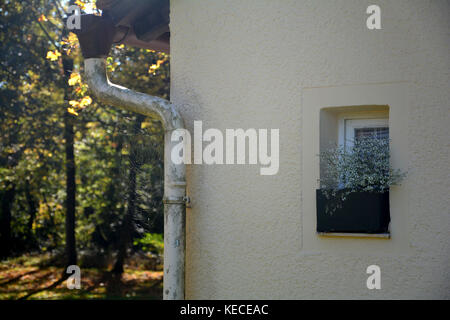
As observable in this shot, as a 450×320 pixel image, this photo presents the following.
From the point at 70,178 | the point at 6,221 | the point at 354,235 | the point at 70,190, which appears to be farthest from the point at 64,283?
the point at 354,235

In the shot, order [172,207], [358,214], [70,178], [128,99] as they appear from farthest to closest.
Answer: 1. [70,178]
2. [128,99]
3. [172,207]
4. [358,214]

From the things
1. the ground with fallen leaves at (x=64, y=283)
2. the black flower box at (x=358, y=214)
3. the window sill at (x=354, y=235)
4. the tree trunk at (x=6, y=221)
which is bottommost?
the ground with fallen leaves at (x=64, y=283)

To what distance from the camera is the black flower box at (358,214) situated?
3623mm

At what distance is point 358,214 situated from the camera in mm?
3662

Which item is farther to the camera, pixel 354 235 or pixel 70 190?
pixel 70 190

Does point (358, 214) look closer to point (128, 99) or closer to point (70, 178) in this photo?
point (128, 99)

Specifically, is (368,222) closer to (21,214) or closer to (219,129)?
(219,129)

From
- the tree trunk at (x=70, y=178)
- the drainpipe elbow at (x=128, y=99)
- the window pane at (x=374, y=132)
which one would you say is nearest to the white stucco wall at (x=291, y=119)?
the drainpipe elbow at (x=128, y=99)

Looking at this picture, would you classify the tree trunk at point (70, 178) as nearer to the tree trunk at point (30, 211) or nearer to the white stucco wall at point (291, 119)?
the tree trunk at point (30, 211)

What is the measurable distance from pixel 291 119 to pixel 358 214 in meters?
0.80

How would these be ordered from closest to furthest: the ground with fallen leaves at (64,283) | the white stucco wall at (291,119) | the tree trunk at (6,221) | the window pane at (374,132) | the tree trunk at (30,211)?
the white stucco wall at (291,119)
the window pane at (374,132)
the ground with fallen leaves at (64,283)
the tree trunk at (30,211)
the tree trunk at (6,221)

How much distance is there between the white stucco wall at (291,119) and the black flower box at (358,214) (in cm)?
12

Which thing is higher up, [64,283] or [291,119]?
[291,119]
